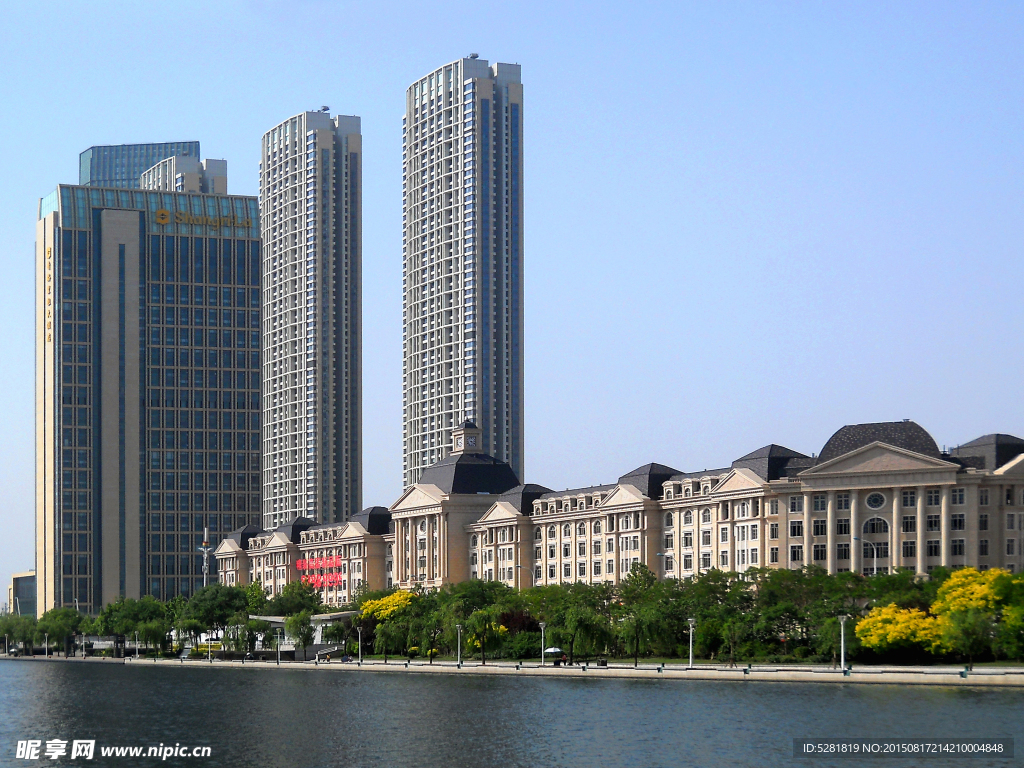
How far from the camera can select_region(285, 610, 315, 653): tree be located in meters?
174

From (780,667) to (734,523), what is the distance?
148 feet

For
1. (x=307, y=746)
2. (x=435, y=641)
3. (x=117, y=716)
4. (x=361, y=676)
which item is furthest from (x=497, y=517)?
(x=307, y=746)

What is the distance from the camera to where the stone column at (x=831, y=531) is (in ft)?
500

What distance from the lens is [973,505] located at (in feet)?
481

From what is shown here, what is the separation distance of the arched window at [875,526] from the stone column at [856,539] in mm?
906

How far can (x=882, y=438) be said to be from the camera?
501ft

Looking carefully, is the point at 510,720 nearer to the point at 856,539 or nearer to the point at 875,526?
the point at 856,539

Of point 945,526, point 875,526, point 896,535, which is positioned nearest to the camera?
point 945,526

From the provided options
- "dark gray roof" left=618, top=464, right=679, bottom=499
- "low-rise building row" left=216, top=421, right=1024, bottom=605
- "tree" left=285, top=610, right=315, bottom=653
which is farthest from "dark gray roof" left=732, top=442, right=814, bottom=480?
"tree" left=285, top=610, right=315, bottom=653

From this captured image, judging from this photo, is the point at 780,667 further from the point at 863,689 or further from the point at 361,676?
the point at 361,676

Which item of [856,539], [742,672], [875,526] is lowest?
[742,672]

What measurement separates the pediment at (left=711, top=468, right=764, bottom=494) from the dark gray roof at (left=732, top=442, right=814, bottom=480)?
675 millimetres

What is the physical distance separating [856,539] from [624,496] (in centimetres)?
3467

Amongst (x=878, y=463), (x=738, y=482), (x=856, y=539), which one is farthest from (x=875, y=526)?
(x=738, y=482)
